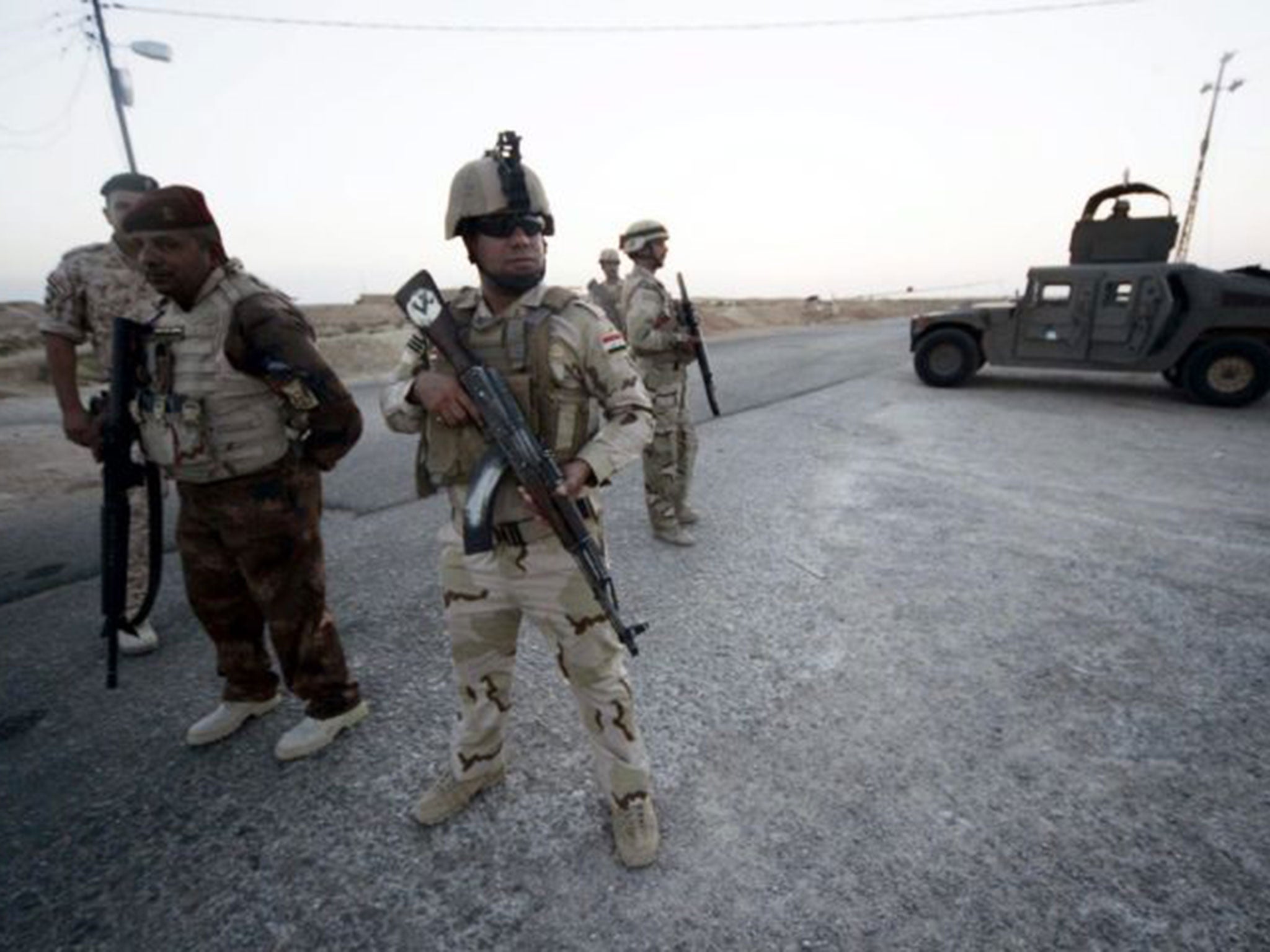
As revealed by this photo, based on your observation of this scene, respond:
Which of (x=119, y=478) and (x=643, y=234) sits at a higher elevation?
(x=643, y=234)

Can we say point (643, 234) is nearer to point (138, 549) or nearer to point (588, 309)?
point (588, 309)

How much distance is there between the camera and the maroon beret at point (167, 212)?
6.39ft

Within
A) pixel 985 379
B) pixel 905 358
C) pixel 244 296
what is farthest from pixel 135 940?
pixel 905 358

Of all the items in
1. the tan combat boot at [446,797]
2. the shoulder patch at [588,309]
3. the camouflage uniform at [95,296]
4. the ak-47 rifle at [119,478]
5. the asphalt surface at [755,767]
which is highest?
the camouflage uniform at [95,296]

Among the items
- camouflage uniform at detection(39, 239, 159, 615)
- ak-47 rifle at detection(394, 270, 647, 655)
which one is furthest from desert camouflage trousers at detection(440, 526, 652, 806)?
camouflage uniform at detection(39, 239, 159, 615)

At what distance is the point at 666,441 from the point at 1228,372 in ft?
26.4

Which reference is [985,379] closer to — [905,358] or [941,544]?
[905,358]

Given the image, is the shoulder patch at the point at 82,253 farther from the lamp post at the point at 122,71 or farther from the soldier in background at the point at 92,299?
the lamp post at the point at 122,71

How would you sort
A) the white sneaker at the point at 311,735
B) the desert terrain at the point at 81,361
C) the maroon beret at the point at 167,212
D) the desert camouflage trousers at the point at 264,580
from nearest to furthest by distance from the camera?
the maroon beret at the point at 167,212, the desert camouflage trousers at the point at 264,580, the white sneaker at the point at 311,735, the desert terrain at the point at 81,361

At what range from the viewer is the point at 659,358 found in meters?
4.04

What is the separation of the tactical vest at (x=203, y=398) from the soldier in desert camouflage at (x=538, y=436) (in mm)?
617

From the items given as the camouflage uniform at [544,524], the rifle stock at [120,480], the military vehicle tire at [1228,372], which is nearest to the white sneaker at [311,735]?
the rifle stock at [120,480]

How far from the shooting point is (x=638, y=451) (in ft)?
6.20

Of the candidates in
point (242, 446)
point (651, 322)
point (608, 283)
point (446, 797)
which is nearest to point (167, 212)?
point (242, 446)
